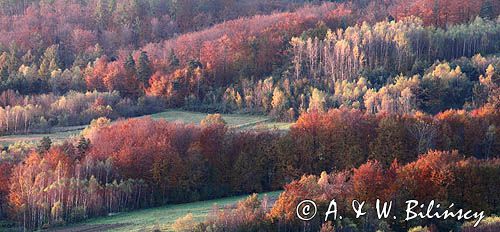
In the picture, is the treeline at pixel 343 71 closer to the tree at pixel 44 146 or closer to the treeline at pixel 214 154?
the treeline at pixel 214 154

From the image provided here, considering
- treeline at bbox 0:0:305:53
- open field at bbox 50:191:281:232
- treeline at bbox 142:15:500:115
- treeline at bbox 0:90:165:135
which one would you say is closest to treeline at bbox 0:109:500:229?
open field at bbox 50:191:281:232

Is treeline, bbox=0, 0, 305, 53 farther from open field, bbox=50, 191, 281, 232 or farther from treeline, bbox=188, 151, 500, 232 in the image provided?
treeline, bbox=188, 151, 500, 232

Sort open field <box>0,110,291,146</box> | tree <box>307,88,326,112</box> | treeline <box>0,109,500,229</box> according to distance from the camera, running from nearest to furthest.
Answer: treeline <box>0,109,500,229</box>
open field <box>0,110,291,146</box>
tree <box>307,88,326,112</box>

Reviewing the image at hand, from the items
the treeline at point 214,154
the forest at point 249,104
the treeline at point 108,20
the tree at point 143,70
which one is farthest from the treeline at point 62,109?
the treeline at point 108,20

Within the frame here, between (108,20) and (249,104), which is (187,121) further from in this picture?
(108,20)

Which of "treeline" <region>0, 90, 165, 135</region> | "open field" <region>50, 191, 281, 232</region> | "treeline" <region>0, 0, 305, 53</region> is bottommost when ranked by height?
"open field" <region>50, 191, 281, 232</region>

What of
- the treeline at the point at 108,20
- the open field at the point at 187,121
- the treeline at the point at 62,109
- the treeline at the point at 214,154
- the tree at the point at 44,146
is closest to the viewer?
the treeline at the point at 214,154
